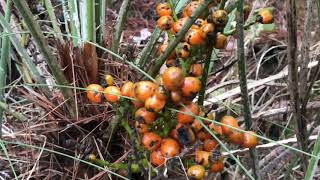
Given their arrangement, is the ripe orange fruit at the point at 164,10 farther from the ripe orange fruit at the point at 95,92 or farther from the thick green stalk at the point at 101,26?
the thick green stalk at the point at 101,26

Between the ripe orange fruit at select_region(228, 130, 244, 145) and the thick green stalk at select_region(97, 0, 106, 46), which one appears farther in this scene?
the thick green stalk at select_region(97, 0, 106, 46)

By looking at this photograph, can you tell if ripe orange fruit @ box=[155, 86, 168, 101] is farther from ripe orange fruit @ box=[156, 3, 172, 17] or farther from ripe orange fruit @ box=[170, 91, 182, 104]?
ripe orange fruit @ box=[156, 3, 172, 17]

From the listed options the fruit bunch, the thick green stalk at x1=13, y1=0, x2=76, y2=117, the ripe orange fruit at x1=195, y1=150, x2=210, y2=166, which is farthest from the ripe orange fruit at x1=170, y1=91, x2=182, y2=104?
the thick green stalk at x1=13, y1=0, x2=76, y2=117

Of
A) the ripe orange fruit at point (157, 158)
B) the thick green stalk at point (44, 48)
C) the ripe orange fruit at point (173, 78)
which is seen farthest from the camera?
the thick green stalk at point (44, 48)

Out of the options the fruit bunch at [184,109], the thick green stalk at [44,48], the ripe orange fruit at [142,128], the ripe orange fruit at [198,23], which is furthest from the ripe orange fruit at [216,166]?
the thick green stalk at [44,48]

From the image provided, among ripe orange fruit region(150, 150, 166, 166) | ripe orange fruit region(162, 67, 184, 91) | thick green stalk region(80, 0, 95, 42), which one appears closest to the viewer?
ripe orange fruit region(162, 67, 184, 91)

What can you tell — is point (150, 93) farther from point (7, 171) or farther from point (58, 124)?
point (7, 171)

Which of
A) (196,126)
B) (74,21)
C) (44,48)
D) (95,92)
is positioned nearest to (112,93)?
(95,92)
